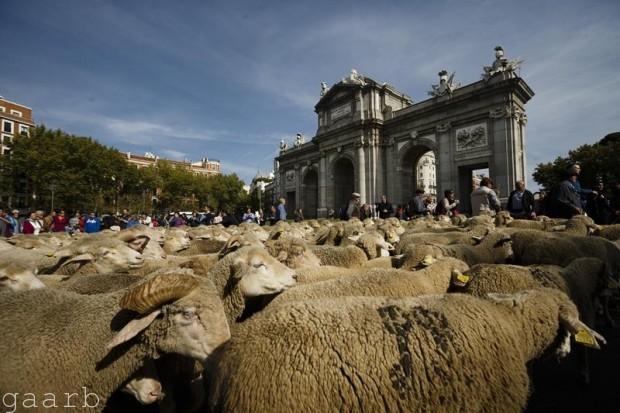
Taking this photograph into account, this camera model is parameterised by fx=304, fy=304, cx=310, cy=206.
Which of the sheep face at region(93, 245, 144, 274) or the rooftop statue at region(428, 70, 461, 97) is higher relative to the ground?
the rooftop statue at region(428, 70, 461, 97)

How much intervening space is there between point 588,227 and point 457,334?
6.49 metres

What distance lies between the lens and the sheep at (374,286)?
2980mm

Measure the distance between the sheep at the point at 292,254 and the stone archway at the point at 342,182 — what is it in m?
28.7

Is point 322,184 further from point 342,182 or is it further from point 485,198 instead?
point 485,198

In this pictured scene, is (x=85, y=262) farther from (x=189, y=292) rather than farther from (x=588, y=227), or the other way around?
(x=588, y=227)

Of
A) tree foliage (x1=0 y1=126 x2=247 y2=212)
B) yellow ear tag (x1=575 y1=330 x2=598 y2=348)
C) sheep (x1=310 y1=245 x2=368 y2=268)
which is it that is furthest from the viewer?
tree foliage (x1=0 y1=126 x2=247 y2=212)

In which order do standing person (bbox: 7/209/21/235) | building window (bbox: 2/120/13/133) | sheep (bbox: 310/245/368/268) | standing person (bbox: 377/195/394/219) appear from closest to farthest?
sheep (bbox: 310/245/368/268) → standing person (bbox: 7/209/21/235) → standing person (bbox: 377/195/394/219) → building window (bbox: 2/120/13/133)

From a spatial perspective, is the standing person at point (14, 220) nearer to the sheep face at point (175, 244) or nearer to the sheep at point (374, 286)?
the sheep face at point (175, 244)

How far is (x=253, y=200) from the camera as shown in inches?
3460

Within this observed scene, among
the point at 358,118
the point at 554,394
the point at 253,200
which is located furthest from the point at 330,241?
the point at 253,200

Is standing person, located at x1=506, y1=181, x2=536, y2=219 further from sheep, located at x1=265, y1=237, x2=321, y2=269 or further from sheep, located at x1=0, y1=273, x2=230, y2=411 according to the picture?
sheep, located at x1=0, y1=273, x2=230, y2=411

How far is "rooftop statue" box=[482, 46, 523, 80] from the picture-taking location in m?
20.5

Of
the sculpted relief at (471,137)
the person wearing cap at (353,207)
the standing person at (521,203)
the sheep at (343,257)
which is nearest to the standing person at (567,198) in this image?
the standing person at (521,203)

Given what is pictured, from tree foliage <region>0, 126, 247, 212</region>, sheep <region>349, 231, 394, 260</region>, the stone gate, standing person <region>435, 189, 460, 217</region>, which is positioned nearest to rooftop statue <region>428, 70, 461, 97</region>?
the stone gate
